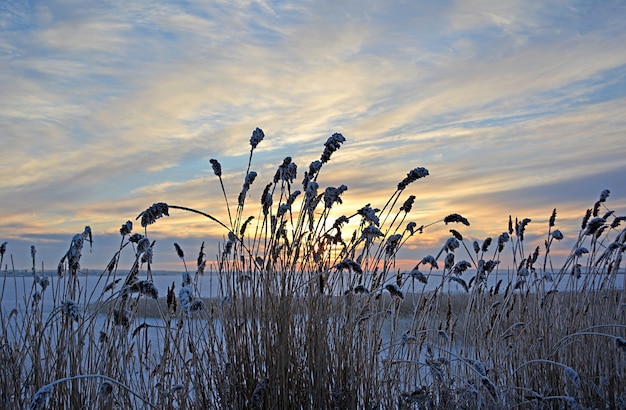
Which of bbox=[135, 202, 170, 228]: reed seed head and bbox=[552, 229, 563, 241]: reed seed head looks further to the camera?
bbox=[552, 229, 563, 241]: reed seed head

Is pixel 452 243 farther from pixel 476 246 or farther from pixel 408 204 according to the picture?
pixel 476 246

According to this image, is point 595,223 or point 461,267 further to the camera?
point 595,223

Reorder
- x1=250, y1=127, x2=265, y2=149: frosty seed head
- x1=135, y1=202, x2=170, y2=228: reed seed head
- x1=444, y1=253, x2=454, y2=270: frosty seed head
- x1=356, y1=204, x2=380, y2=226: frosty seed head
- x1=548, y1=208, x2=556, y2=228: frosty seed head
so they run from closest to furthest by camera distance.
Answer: x1=135, y1=202, x2=170, y2=228: reed seed head → x1=356, y1=204, x2=380, y2=226: frosty seed head → x1=250, y1=127, x2=265, y2=149: frosty seed head → x1=444, y1=253, x2=454, y2=270: frosty seed head → x1=548, y1=208, x2=556, y2=228: frosty seed head

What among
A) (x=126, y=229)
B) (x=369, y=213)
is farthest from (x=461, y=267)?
(x=126, y=229)

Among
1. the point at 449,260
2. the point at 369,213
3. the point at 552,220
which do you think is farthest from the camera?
the point at 552,220

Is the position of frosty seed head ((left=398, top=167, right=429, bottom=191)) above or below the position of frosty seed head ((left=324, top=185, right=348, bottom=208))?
above

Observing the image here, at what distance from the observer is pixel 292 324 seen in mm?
3047

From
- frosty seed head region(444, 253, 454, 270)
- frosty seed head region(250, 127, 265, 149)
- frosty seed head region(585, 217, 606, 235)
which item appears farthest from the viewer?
frosty seed head region(444, 253, 454, 270)

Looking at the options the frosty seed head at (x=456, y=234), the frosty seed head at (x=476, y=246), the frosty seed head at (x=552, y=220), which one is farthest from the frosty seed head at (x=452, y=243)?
the frosty seed head at (x=552, y=220)

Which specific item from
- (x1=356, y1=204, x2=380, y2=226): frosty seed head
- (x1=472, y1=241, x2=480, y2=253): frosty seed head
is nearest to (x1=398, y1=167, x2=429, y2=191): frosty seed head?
(x1=356, y1=204, x2=380, y2=226): frosty seed head

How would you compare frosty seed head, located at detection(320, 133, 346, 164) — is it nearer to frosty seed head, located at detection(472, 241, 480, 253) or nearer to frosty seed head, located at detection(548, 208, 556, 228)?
frosty seed head, located at detection(472, 241, 480, 253)

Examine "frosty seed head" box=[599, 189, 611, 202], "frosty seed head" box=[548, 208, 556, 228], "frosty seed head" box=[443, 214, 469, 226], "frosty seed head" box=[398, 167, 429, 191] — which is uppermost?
"frosty seed head" box=[599, 189, 611, 202]

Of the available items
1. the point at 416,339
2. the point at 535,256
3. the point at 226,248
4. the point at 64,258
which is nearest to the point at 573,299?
the point at 535,256

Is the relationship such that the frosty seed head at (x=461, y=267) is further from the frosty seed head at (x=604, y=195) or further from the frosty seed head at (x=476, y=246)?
the frosty seed head at (x=604, y=195)
